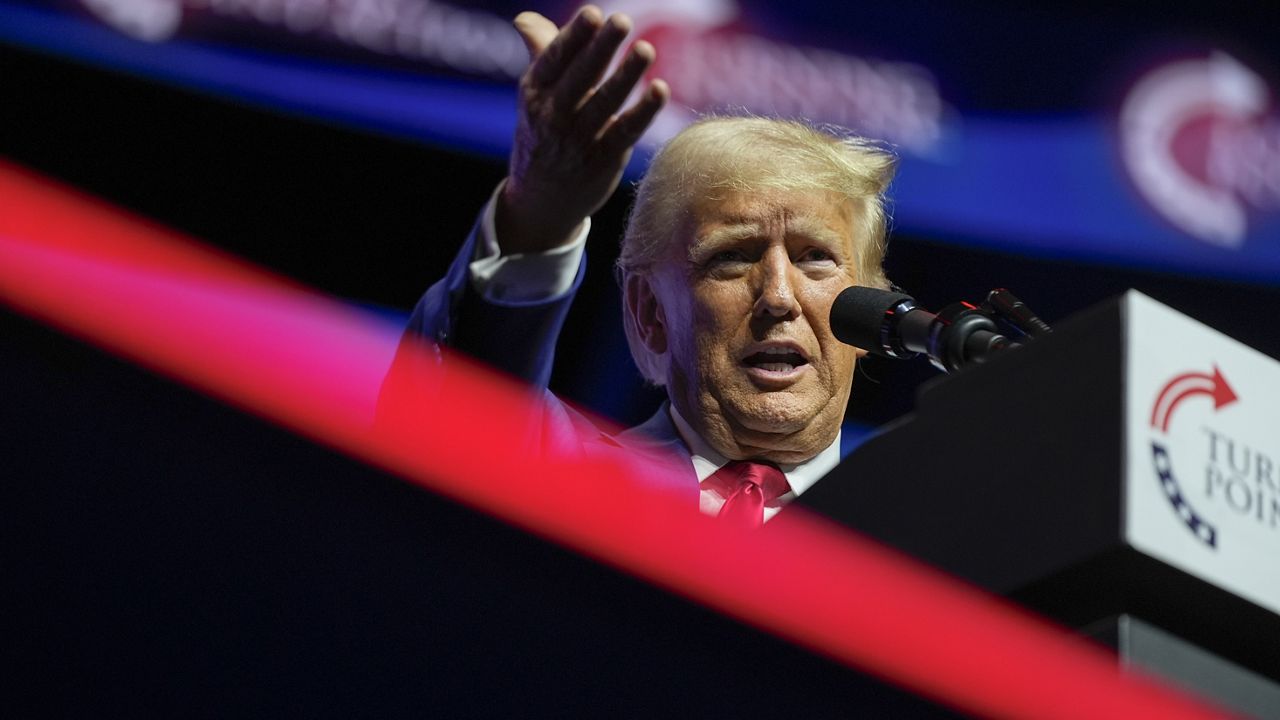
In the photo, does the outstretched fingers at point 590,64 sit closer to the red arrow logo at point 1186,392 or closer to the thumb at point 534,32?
the thumb at point 534,32

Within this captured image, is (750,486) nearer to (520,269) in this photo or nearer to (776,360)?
(776,360)

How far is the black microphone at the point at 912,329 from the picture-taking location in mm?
1098

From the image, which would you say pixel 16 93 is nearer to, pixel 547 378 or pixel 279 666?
pixel 547 378

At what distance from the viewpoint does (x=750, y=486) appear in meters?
1.86

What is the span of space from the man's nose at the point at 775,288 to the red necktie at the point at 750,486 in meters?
0.21

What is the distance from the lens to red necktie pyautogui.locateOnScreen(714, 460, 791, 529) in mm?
1808

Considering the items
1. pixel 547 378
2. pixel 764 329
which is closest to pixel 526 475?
pixel 547 378

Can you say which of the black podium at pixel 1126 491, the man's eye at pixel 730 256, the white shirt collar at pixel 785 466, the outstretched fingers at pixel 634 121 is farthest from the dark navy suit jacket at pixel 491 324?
the black podium at pixel 1126 491

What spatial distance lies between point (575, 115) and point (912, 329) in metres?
0.38

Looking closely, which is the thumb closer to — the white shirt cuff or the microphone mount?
the white shirt cuff

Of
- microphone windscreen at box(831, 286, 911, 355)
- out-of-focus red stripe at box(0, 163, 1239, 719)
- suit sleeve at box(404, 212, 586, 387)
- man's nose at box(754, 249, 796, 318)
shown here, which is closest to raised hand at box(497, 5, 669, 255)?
suit sleeve at box(404, 212, 586, 387)

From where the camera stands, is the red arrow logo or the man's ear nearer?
the red arrow logo

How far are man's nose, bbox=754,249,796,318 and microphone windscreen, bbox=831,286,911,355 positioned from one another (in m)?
0.67

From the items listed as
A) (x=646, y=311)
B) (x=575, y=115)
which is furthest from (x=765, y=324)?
(x=575, y=115)
